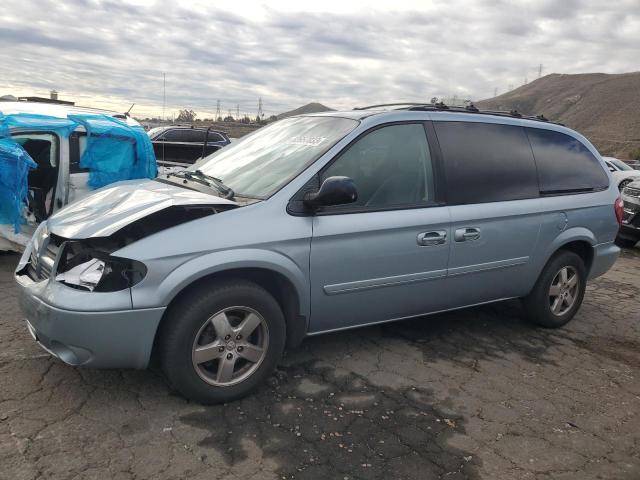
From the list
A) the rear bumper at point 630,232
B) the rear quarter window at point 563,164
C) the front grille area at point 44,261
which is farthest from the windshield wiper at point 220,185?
the rear bumper at point 630,232

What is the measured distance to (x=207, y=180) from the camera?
3.90 meters

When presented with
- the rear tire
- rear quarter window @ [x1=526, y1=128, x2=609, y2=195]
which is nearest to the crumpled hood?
rear quarter window @ [x1=526, y1=128, x2=609, y2=195]

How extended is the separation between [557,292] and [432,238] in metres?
1.77

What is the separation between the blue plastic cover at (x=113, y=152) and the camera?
6.10 meters

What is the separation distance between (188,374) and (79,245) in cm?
94

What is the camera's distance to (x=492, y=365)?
164 inches

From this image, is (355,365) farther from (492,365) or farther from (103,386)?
(103,386)

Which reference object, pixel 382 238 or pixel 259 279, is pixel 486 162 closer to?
pixel 382 238

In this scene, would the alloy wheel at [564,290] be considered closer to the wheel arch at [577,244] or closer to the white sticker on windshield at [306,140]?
the wheel arch at [577,244]

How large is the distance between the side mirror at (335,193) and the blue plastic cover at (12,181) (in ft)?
11.7

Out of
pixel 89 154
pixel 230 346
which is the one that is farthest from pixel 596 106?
pixel 230 346

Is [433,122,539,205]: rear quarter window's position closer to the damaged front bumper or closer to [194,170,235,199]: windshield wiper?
[194,170,235,199]: windshield wiper

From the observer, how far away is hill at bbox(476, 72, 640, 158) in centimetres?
5953

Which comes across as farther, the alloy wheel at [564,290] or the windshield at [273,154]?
the alloy wheel at [564,290]
